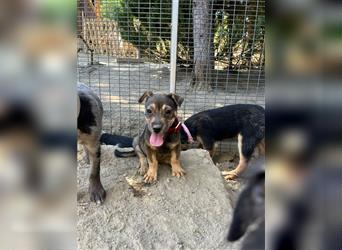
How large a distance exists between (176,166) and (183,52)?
143 inches

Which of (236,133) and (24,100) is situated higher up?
(24,100)

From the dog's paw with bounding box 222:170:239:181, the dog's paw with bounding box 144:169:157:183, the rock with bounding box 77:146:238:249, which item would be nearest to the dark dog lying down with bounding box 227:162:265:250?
the rock with bounding box 77:146:238:249

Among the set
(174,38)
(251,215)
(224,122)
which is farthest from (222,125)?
(251,215)

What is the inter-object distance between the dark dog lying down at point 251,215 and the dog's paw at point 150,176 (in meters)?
2.35

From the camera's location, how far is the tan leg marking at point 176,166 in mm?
3609

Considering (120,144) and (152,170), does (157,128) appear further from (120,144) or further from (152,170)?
(120,144)

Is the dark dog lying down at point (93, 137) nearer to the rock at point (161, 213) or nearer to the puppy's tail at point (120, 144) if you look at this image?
the rock at point (161, 213)

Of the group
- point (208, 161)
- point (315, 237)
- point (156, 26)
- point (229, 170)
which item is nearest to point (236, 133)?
point (229, 170)

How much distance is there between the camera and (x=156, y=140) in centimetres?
366

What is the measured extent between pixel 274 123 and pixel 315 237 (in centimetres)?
23

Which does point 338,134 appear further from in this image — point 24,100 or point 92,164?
point 92,164

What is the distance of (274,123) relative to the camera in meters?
0.68

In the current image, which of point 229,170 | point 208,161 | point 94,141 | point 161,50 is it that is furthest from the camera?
point 161,50

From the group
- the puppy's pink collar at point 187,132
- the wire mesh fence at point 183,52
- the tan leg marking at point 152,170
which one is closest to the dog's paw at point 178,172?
the tan leg marking at point 152,170
